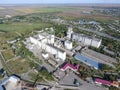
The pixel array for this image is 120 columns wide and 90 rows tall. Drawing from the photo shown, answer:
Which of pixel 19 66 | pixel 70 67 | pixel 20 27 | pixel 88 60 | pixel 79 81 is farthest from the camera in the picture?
pixel 20 27

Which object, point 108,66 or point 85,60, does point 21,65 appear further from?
point 108,66

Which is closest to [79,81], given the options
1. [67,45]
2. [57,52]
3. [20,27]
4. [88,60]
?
[88,60]

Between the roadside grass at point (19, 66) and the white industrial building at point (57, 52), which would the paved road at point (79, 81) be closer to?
the white industrial building at point (57, 52)

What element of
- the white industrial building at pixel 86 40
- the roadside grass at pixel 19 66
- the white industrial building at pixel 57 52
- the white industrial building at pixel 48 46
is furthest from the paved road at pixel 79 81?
the white industrial building at pixel 86 40

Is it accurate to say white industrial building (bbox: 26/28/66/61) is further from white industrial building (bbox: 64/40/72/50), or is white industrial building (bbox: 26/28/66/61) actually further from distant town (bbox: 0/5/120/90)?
white industrial building (bbox: 64/40/72/50)

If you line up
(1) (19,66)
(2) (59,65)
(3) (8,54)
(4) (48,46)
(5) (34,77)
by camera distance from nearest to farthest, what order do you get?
(5) (34,77)
(1) (19,66)
(2) (59,65)
(3) (8,54)
(4) (48,46)

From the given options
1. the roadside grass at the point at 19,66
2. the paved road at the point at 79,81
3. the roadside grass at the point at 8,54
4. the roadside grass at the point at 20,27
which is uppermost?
the roadside grass at the point at 20,27

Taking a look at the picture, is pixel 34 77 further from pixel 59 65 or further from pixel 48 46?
pixel 48 46

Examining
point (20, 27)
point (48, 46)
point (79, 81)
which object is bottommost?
point (79, 81)

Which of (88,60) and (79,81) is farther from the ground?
(88,60)

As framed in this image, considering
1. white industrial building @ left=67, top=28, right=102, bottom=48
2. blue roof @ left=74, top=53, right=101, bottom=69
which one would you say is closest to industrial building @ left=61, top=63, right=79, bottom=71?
blue roof @ left=74, top=53, right=101, bottom=69
